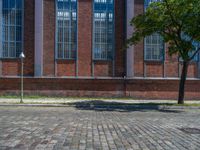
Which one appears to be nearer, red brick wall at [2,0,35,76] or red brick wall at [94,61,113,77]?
red brick wall at [2,0,35,76]

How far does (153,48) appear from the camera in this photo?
34375mm

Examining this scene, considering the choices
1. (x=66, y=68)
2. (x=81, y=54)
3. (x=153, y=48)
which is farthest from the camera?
(x=153, y=48)

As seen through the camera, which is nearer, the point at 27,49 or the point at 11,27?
the point at 27,49

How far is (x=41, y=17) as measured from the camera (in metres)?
33.0

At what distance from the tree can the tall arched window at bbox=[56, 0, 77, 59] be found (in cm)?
821

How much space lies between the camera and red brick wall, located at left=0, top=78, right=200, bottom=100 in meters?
32.8

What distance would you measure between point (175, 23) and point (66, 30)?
37.0 feet

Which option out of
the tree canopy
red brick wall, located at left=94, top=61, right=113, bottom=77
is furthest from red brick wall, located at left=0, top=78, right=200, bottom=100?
the tree canopy

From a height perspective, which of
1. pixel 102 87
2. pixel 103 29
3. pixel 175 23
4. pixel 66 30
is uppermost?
pixel 103 29

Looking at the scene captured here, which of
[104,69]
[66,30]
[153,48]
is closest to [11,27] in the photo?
[66,30]

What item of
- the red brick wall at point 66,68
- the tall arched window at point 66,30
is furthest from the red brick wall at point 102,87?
the tall arched window at point 66,30

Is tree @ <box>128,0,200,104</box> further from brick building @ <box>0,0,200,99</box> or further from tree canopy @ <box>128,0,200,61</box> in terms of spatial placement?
brick building @ <box>0,0,200,99</box>

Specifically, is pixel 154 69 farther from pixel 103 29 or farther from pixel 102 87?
pixel 103 29

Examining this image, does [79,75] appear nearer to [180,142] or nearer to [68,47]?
[68,47]
